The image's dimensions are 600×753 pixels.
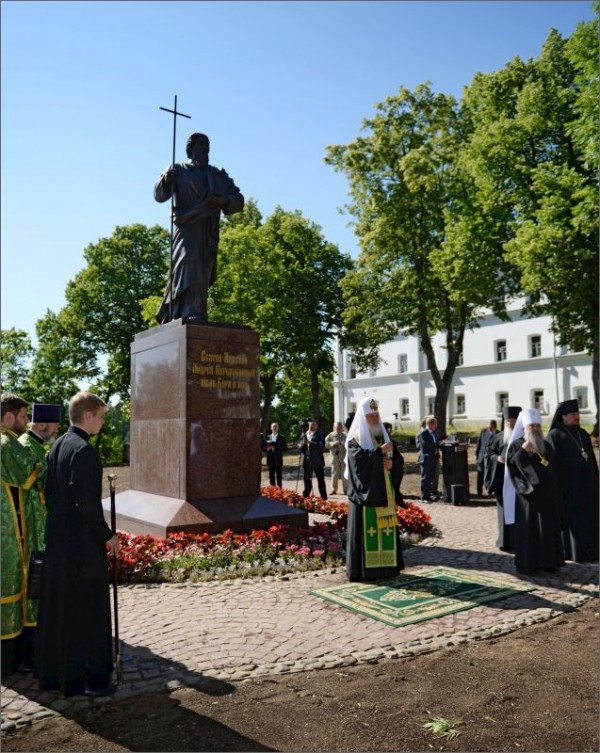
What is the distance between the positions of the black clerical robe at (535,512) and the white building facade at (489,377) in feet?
110

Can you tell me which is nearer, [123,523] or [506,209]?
[123,523]

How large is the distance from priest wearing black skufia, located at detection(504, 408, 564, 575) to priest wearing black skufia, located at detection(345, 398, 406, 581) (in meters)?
1.63

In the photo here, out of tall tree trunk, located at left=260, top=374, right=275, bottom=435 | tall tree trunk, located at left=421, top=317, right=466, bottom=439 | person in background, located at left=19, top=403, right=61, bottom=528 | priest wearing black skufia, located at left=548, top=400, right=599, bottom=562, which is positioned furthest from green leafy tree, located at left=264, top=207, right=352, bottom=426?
person in background, located at left=19, top=403, right=61, bottom=528

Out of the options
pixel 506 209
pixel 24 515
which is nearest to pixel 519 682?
pixel 24 515

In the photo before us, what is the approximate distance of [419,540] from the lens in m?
10.5

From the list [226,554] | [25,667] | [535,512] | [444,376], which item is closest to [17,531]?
[25,667]

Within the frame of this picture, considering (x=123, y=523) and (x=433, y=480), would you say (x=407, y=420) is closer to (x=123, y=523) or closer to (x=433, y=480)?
(x=433, y=480)

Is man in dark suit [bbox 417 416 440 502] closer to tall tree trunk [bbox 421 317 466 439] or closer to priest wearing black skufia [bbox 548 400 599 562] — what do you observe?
priest wearing black skufia [bbox 548 400 599 562]

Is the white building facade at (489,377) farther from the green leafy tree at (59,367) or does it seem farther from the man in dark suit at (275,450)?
the man in dark suit at (275,450)

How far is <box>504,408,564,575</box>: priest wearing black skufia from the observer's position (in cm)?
828

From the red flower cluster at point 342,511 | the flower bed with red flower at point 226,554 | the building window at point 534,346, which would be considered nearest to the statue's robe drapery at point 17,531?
the flower bed with red flower at point 226,554

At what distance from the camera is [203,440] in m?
9.91

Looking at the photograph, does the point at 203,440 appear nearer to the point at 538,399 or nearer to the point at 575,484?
the point at 575,484

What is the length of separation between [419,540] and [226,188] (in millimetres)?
6761
